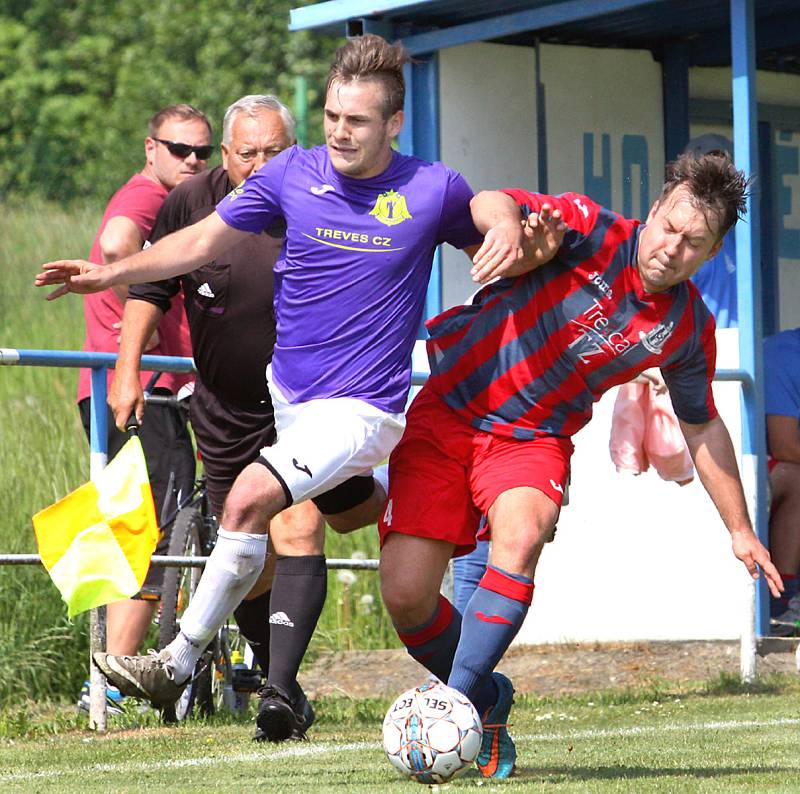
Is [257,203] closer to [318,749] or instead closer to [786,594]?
[318,749]

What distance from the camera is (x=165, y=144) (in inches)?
334

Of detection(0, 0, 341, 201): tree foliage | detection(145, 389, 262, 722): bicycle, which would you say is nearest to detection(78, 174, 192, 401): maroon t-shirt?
detection(145, 389, 262, 722): bicycle

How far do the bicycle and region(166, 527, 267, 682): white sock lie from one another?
173cm

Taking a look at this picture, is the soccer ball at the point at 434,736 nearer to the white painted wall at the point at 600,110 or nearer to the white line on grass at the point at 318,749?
the white line on grass at the point at 318,749

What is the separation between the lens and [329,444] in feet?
18.8

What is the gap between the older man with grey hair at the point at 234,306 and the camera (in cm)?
702

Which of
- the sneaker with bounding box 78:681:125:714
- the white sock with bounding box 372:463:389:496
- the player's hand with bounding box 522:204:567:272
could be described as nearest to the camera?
the player's hand with bounding box 522:204:567:272

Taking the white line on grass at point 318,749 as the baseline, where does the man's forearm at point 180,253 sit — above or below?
above

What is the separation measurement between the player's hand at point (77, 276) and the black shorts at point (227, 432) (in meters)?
A: 1.59

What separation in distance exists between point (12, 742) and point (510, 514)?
7.77 feet

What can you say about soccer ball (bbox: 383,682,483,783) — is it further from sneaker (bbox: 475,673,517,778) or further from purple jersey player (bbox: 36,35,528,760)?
purple jersey player (bbox: 36,35,528,760)

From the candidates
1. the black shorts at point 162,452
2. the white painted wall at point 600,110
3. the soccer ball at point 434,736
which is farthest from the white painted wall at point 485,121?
the soccer ball at point 434,736

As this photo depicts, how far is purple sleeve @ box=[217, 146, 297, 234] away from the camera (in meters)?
5.98

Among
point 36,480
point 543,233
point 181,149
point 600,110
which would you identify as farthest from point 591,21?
point 543,233
